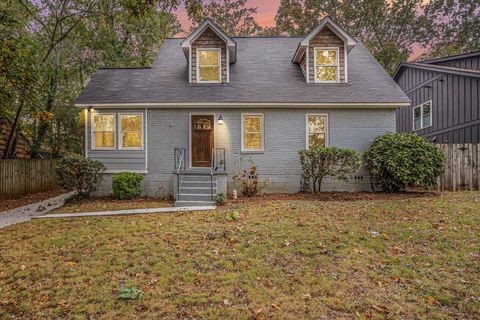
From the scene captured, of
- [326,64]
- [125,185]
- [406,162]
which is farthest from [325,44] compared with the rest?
[125,185]

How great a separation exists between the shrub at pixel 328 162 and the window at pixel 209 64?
4.88m

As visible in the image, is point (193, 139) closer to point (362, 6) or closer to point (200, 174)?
point (200, 174)

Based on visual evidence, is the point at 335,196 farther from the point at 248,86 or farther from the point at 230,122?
the point at 248,86

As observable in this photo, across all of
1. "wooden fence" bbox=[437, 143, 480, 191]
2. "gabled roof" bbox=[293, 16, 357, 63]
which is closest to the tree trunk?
"gabled roof" bbox=[293, 16, 357, 63]

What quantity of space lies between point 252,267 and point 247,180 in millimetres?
6206

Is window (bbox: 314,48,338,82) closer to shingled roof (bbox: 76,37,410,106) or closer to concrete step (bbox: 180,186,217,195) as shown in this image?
shingled roof (bbox: 76,37,410,106)

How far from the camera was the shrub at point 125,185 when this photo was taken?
948cm

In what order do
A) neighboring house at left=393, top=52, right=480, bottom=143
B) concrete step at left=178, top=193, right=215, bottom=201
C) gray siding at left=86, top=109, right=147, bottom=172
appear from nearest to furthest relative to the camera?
concrete step at left=178, top=193, right=215, bottom=201 < gray siding at left=86, top=109, right=147, bottom=172 < neighboring house at left=393, top=52, right=480, bottom=143

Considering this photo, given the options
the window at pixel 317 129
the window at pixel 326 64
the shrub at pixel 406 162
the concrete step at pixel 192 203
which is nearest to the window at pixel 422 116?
the shrub at pixel 406 162

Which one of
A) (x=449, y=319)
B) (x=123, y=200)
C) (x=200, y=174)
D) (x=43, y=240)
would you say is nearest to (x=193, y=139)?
(x=200, y=174)

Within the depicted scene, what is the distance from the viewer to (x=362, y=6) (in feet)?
75.5

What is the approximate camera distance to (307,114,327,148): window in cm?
Result: 1063

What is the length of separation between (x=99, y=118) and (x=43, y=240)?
6.35 metres

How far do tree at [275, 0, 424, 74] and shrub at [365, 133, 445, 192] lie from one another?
16.8 m
